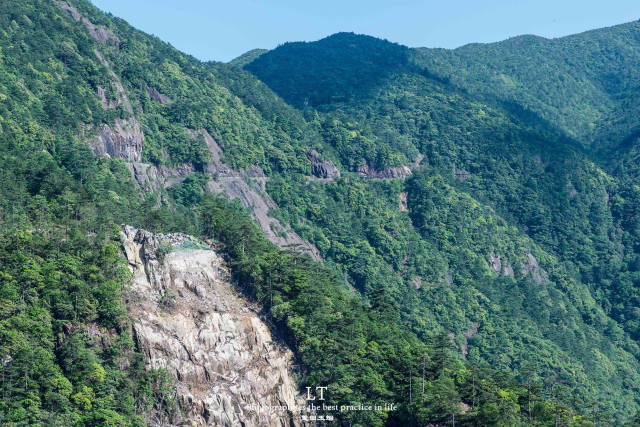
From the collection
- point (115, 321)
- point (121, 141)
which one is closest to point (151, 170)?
point (121, 141)

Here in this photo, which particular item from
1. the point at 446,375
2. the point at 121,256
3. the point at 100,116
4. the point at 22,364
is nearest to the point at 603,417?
the point at 446,375

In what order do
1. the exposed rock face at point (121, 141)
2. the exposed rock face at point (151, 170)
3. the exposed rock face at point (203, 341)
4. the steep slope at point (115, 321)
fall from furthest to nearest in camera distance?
1. the exposed rock face at point (151, 170)
2. the exposed rock face at point (121, 141)
3. the exposed rock face at point (203, 341)
4. the steep slope at point (115, 321)

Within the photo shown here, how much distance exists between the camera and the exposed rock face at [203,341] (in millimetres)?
97938

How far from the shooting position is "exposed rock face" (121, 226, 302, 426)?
3856 inches

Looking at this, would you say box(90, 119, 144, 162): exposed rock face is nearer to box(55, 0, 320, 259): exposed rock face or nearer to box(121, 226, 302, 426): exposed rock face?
box(55, 0, 320, 259): exposed rock face

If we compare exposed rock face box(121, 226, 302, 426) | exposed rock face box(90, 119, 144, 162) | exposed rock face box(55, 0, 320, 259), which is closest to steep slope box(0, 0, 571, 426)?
exposed rock face box(121, 226, 302, 426)

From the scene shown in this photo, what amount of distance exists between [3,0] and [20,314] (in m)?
118

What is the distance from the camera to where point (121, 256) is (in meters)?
102

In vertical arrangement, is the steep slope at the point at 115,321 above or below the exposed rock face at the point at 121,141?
below

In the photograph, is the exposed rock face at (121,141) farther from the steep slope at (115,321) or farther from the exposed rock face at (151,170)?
the steep slope at (115,321)

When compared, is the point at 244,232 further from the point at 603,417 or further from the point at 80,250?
the point at 603,417

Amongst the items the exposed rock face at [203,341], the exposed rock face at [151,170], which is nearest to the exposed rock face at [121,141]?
the exposed rock face at [151,170]

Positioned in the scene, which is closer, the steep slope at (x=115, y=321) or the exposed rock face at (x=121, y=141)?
the steep slope at (x=115, y=321)

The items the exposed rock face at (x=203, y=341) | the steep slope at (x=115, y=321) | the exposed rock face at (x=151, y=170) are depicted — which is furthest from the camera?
the exposed rock face at (x=151, y=170)
